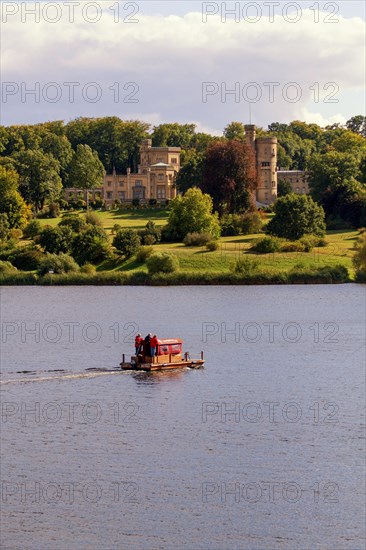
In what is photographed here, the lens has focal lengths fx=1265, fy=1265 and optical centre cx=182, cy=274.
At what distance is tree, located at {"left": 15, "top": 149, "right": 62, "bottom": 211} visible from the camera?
172500 mm

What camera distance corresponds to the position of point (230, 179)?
518ft

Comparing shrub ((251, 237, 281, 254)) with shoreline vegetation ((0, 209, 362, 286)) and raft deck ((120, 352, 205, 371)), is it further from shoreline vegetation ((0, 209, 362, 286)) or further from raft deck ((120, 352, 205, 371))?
raft deck ((120, 352, 205, 371))

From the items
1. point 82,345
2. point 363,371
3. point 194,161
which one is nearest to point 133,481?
point 363,371

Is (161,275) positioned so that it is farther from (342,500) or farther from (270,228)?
(342,500)

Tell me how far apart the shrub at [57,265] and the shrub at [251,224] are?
30.7 metres

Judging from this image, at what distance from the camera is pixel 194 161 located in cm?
17312

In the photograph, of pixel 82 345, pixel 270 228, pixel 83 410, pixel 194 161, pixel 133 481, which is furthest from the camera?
pixel 194 161

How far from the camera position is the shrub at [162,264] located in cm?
11731

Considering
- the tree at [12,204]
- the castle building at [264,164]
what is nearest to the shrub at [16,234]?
the tree at [12,204]

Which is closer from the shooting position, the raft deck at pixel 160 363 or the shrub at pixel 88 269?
the raft deck at pixel 160 363

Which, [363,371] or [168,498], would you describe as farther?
[363,371]

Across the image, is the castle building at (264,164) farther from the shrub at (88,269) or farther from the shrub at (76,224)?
the shrub at (88,269)

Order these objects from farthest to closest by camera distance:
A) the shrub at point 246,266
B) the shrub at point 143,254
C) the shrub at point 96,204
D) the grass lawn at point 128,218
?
the shrub at point 96,204 → the grass lawn at point 128,218 → the shrub at point 143,254 → the shrub at point 246,266

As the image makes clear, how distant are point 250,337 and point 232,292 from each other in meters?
27.1
